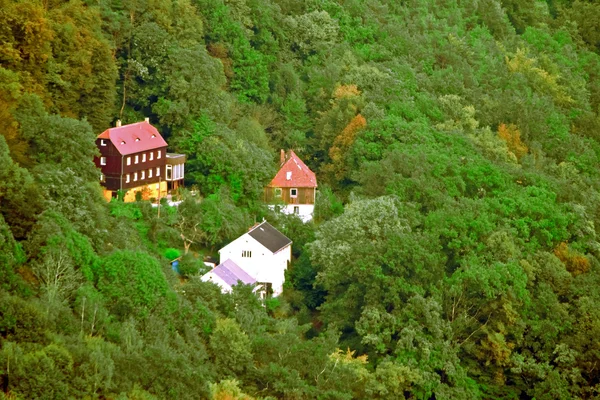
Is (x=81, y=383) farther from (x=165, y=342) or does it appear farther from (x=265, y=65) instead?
(x=265, y=65)

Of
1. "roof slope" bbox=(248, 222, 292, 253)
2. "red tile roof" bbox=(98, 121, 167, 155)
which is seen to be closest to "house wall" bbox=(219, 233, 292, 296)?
"roof slope" bbox=(248, 222, 292, 253)

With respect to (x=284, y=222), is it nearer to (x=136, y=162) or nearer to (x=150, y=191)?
(x=150, y=191)

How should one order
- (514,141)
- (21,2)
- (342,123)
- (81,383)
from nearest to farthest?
(81,383), (21,2), (342,123), (514,141)

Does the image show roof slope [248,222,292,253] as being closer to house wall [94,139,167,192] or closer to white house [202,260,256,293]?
white house [202,260,256,293]

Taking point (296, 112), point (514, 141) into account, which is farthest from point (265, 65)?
point (514, 141)

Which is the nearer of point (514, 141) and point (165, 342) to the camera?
point (165, 342)

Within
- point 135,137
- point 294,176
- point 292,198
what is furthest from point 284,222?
point 135,137

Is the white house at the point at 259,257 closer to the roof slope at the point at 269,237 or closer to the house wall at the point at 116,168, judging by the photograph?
the roof slope at the point at 269,237
